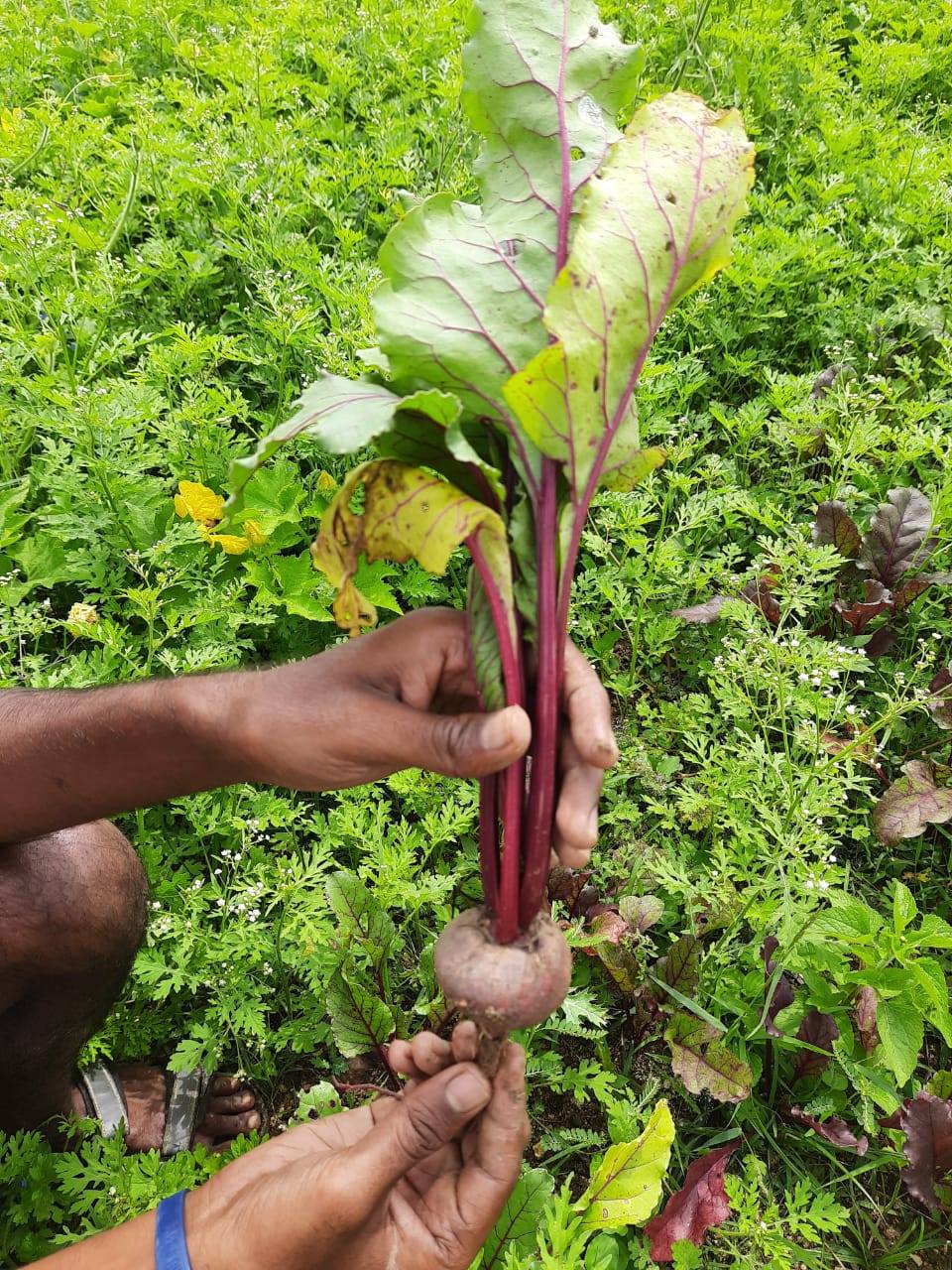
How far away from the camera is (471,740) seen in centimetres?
170

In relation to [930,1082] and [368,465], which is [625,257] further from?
[930,1082]

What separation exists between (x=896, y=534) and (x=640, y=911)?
177 centimetres

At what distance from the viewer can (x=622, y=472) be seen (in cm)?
198

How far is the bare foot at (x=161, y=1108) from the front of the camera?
2.64 metres

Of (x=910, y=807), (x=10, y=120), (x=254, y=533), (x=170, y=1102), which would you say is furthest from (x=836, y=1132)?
(x=10, y=120)

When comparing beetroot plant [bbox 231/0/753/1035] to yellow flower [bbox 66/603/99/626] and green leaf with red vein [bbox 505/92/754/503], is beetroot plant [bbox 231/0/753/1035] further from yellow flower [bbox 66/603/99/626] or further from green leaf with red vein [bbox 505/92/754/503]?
yellow flower [bbox 66/603/99/626]

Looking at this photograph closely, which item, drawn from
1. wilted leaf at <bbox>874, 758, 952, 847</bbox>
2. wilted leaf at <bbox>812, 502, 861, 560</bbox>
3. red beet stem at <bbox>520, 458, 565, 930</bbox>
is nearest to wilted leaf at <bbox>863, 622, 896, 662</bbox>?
wilted leaf at <bbox>812, 502, 861, 560</bbox>

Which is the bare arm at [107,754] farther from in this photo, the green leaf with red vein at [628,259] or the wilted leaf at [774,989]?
the wilted leaf at [774,989]

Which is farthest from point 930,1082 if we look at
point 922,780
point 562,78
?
point 562,78

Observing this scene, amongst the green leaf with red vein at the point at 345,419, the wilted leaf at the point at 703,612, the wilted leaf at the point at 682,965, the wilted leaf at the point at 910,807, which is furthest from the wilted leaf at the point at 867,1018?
the green leaf with red vein at the point at 345,419

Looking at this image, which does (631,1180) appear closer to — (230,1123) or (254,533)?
(230,1123)

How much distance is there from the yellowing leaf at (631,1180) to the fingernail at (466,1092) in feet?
2.04

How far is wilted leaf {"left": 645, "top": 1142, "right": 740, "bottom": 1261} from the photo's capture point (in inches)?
92.6

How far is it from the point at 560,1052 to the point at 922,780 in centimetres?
150
